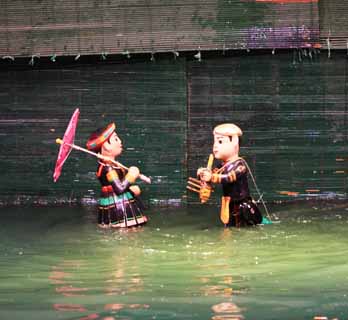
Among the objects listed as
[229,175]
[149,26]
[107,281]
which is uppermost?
[149,26]

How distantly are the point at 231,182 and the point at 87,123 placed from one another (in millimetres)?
2386

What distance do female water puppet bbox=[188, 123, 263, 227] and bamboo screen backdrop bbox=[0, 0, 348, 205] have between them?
1.46 metres

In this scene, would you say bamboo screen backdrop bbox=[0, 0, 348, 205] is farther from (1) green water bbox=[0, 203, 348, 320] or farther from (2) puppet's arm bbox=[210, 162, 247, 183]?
(2) puppet's arm bbox=[210, 162, 247, 183]

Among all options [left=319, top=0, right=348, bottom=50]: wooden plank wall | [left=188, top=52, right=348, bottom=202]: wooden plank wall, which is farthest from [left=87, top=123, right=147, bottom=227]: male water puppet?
[left=319, top=0, right=348, bottom=50]: wooden plank wall

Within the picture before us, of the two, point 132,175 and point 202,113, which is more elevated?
point 202,113

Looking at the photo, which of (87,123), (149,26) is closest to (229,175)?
(149,26)

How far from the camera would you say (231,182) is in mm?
8008

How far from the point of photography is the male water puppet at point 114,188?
8.03 metres

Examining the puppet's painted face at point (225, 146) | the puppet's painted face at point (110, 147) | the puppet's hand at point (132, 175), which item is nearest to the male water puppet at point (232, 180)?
the puppet's painted face at point (225, 146)

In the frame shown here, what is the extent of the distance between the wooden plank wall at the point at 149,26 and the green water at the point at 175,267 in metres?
1.88

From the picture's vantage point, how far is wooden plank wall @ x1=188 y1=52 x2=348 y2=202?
9.48 metres

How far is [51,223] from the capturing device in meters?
8.36

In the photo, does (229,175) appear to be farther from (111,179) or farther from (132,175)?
(111,179)

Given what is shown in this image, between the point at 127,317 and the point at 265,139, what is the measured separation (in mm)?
5090
